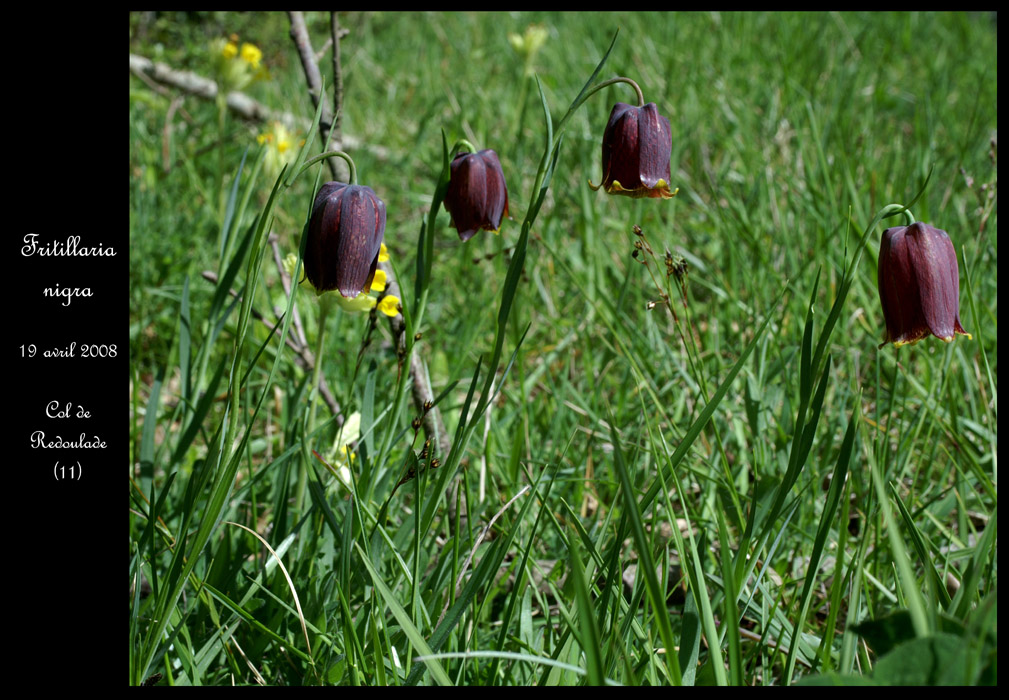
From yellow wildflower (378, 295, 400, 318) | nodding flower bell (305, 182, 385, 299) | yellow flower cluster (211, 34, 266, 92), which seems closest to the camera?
nodding flower bell (305, 182, 385, 299)

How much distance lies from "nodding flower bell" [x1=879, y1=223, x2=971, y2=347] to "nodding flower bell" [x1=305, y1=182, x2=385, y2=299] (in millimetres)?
619

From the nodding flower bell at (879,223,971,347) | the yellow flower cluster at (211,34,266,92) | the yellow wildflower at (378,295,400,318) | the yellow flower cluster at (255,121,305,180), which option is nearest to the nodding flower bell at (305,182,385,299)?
the yellow wildflower at (378,295,400,318)

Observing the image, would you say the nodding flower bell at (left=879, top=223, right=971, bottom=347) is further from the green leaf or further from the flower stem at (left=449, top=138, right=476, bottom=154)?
the flower stem at (left=449, top=138, right=476, bottom=154)

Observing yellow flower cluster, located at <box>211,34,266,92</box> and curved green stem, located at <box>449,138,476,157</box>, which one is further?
yellow flower cluster, located at <box>211,34,266,92</box>

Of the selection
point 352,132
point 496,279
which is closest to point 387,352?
point 496,279

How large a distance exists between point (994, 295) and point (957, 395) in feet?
1.41

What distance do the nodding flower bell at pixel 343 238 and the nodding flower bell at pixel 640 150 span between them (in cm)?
34

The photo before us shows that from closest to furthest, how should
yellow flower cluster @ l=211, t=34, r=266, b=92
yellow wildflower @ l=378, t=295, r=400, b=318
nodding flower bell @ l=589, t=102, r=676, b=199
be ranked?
nodding flower bell @ l=589, t=102, r=676, b=199 → yellow wildflower @ l=378, t=295, r=400, b=318 → yellow flower cluster @ l=211, t=34, r=266, b=92

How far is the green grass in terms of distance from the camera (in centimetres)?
78

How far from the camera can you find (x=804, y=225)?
2.19 meters

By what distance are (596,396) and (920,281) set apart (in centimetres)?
78

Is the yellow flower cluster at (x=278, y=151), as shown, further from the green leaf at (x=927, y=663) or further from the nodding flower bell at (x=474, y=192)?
the green leaf at (x=927, y=663)

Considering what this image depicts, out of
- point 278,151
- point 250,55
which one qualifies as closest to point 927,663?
point 278,151
